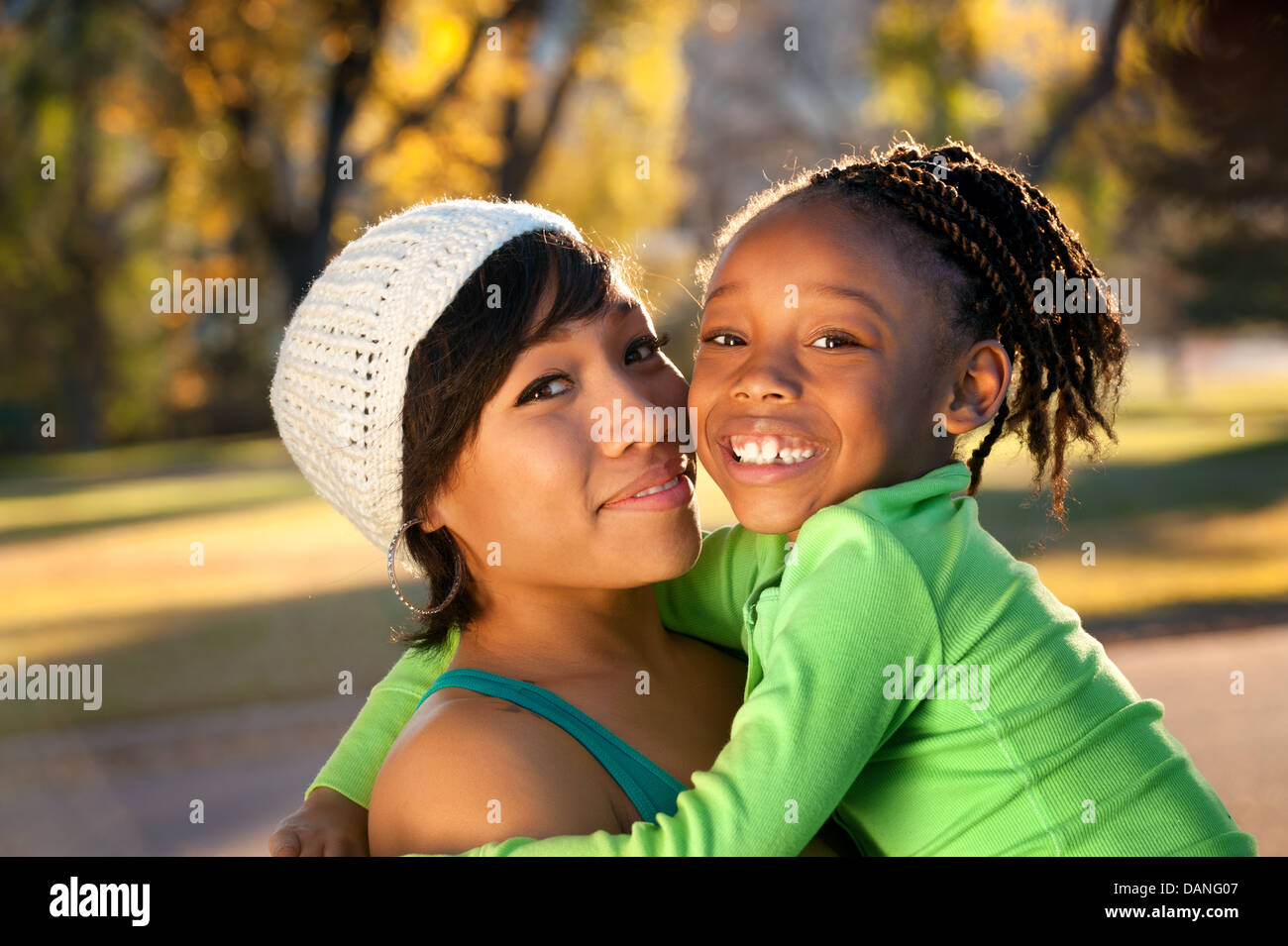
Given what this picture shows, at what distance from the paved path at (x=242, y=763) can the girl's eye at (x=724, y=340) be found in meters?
3.41

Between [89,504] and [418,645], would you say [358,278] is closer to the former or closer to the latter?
[418,645]

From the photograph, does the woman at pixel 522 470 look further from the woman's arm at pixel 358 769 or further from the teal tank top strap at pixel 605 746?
the woman's arm at pixel 358 769

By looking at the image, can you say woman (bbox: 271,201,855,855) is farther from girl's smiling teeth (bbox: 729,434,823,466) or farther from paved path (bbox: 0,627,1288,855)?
→ paved path (bbox: 0,627,1288,855)

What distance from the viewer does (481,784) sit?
1.66 m

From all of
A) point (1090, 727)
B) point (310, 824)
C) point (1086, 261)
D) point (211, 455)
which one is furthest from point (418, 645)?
point (211, 455)

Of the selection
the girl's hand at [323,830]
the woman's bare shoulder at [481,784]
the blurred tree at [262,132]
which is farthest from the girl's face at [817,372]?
the blurred tree at [262,132]

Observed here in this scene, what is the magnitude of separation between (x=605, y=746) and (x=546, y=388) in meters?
0.55

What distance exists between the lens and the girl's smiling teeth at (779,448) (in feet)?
6.11

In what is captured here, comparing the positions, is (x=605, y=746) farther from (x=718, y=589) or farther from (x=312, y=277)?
(x=312, y=277)

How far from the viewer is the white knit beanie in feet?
6.44

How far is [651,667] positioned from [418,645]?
0.46 m

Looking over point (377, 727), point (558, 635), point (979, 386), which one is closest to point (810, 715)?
point (558, 635)

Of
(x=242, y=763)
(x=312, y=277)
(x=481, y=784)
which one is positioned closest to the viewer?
(x=481, y=784)

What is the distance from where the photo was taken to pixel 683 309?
30.1 meters
